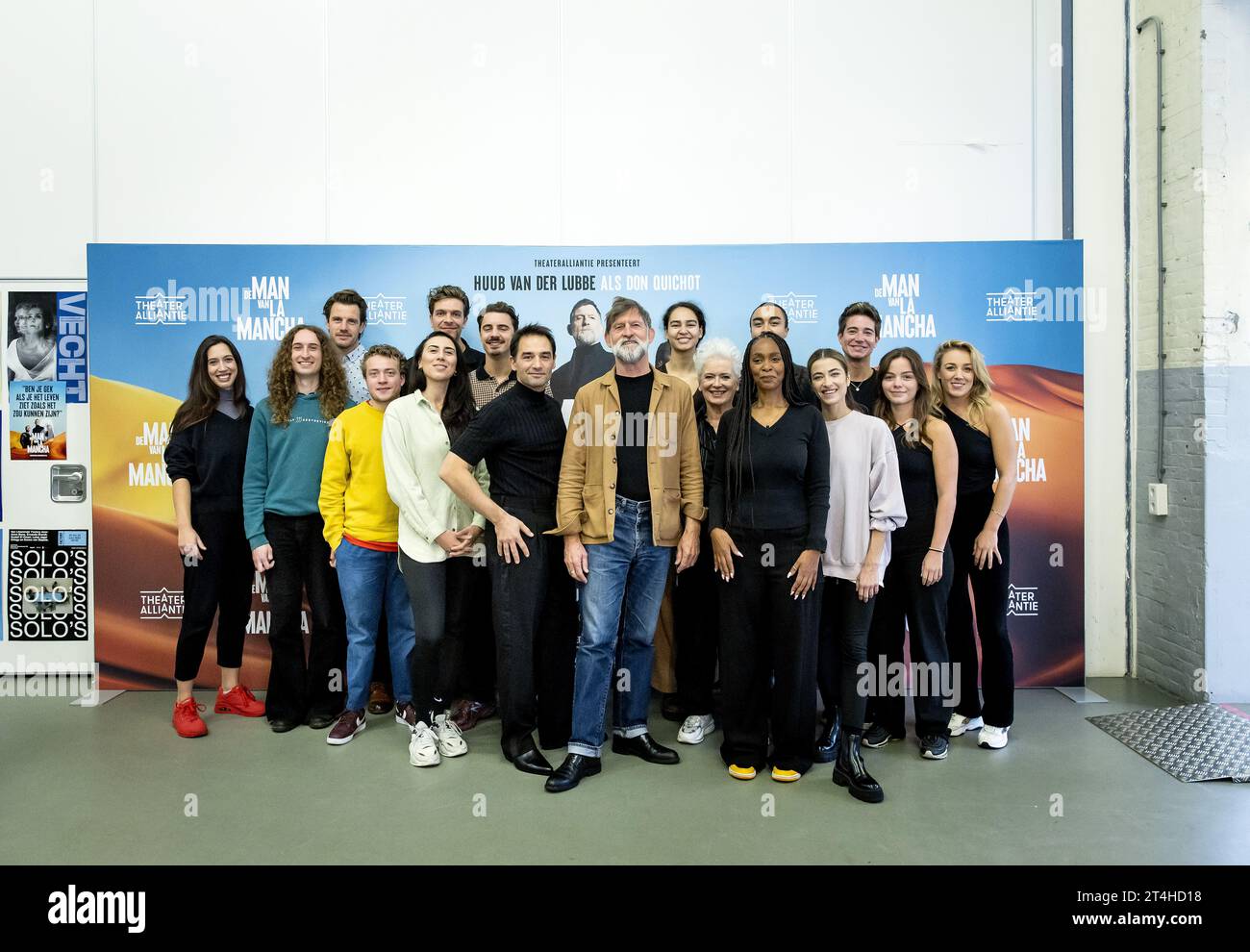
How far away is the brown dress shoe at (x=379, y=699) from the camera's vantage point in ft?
13.2

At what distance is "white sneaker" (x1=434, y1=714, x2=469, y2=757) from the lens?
3430 mm

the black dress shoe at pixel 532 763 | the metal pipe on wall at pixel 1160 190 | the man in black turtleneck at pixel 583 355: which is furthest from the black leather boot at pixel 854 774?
the metal pipe on wall at pixel 1160 190

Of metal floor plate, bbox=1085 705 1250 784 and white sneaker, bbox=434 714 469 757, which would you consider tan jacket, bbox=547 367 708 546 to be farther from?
metal floor plate, bbox=1085 705 1250 784

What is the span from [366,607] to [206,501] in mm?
989

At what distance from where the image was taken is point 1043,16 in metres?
4.55

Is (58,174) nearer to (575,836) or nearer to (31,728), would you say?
(31,728)

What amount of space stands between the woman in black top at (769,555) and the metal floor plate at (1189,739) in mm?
1609

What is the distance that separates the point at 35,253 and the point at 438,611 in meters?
3.41

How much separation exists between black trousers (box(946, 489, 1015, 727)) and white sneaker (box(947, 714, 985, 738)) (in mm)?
131

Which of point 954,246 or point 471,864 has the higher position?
point 954,246

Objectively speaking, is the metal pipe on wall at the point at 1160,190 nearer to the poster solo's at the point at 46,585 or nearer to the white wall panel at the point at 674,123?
the white wall panel at the point at 674,123

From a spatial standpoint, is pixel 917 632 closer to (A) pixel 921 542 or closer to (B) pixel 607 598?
(A) pixel 921 542

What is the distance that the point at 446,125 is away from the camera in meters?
4.57
